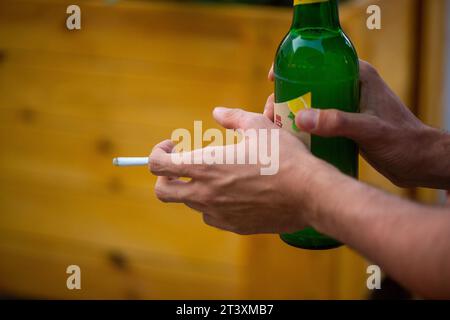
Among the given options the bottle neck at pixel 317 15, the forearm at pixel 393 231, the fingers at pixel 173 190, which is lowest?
the forearm at pixel 393 231

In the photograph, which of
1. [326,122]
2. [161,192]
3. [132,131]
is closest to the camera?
[326,122]

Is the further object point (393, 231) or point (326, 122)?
point (326, 122)

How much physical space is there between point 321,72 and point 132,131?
1.06 m

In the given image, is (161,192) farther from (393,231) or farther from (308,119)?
(393,231)

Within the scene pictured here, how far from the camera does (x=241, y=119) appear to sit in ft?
3.10

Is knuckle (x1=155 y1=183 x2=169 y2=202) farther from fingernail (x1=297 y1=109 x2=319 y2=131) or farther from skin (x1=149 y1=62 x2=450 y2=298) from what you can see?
fingernail (x1=297 y1=109 x2=319 y2=131)

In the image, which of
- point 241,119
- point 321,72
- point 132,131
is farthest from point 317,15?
point 132,131

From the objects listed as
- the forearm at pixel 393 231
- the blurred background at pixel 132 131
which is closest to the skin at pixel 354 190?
the forearm at pixel 393 231

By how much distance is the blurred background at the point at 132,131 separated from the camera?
1885 millimetres

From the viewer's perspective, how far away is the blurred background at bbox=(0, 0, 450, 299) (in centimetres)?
188

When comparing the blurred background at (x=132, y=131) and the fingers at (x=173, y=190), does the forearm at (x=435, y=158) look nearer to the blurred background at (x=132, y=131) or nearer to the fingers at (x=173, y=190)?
the fingers at (x=173, y=190)

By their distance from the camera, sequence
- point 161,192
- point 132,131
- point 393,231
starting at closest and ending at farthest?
point 393,231
point 161,192
point 132,131

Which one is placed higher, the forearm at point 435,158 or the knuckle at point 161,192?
the forearm at point 435,158
